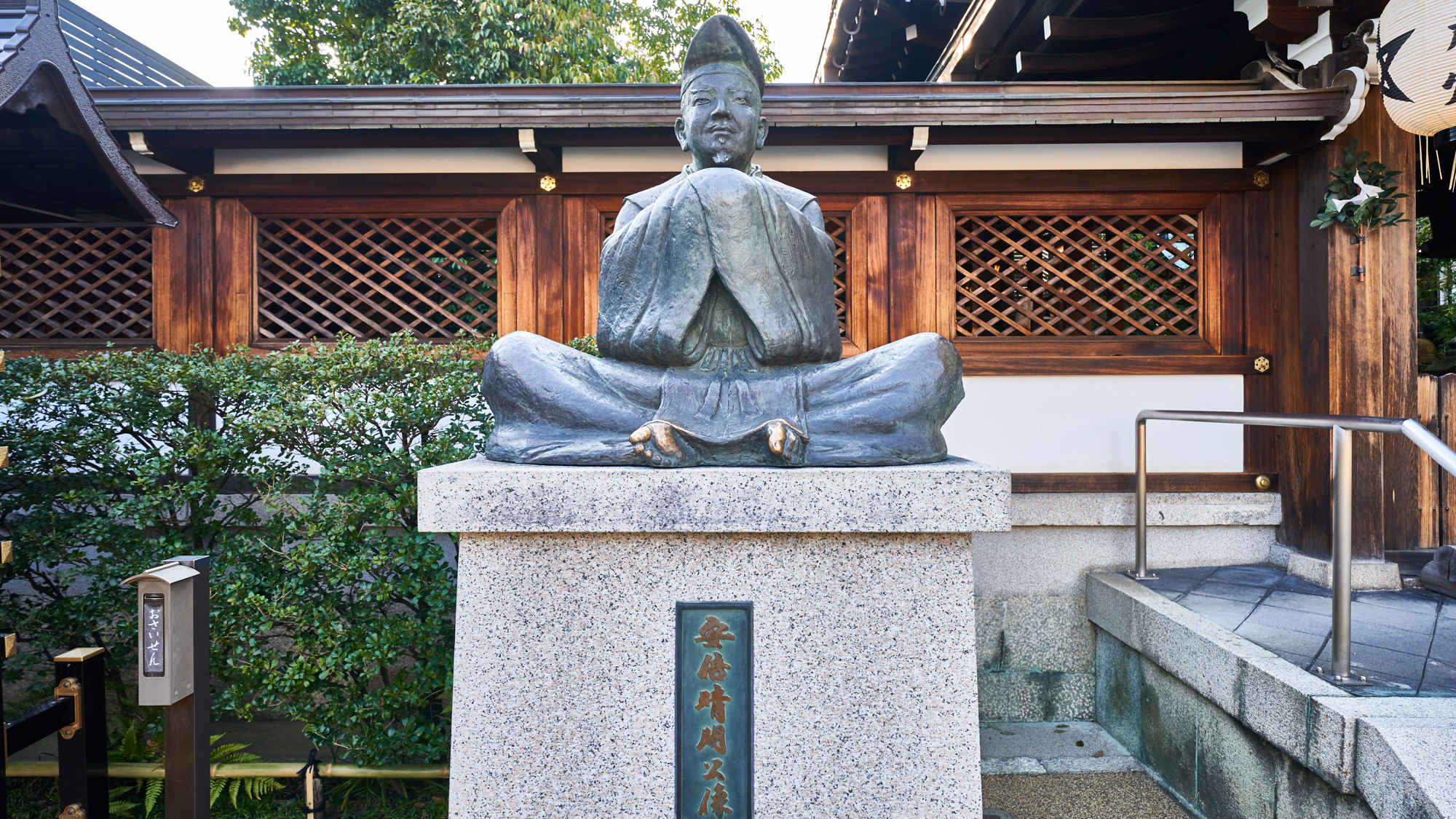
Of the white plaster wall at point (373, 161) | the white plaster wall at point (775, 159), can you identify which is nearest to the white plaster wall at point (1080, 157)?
the white plaster wall at point (775, 159)

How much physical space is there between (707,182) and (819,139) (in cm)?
260

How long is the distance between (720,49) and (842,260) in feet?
8.64

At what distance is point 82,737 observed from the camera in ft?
8.73

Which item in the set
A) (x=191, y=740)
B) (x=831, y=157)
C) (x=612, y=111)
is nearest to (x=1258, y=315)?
(x=831, y=157)

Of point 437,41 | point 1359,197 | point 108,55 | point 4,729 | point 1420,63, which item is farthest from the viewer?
point 437,41

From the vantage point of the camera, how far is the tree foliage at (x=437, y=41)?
36.2 feet

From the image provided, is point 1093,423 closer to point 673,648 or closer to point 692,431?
point 692,431

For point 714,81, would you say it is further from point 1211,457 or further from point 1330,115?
point 1211,457

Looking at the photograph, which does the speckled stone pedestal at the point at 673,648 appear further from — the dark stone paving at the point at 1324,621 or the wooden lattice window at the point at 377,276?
the wooden lattice window at the point at 377,276

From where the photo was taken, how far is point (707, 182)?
9.39ft

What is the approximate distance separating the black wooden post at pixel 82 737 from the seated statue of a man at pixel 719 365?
157 cm

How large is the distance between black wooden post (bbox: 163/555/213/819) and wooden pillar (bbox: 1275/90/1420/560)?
5833mm

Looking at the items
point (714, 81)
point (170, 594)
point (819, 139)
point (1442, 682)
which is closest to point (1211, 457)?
point (1442, 682)

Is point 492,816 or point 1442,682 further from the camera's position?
point 1442,682
